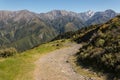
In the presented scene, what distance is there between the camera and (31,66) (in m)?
30.2

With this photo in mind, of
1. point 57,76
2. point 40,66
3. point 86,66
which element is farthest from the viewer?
point 40,66

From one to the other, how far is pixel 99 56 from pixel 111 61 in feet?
11.5

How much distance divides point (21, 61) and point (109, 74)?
13386mm

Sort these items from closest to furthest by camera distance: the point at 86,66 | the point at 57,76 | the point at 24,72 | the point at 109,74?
the point at 109,74 < the point at 57,76 < the point at 24,72 < the point at 86,66

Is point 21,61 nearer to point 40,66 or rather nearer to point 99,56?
point 40,66

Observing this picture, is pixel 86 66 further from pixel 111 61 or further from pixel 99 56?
pixel 111 61

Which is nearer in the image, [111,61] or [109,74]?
[109,74]

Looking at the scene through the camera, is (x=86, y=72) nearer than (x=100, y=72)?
No

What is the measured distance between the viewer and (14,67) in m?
27.8

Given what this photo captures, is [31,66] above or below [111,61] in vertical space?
below

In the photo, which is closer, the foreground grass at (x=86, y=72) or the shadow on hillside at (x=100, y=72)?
the shadow on hillside at (x=100, y=72)

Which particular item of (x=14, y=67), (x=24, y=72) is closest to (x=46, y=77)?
(x=24, y=72)

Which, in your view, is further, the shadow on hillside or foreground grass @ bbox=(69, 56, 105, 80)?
foreground grass @ bbox=(69, 56, 105, 80)

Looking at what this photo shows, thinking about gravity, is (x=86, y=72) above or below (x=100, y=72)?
below
